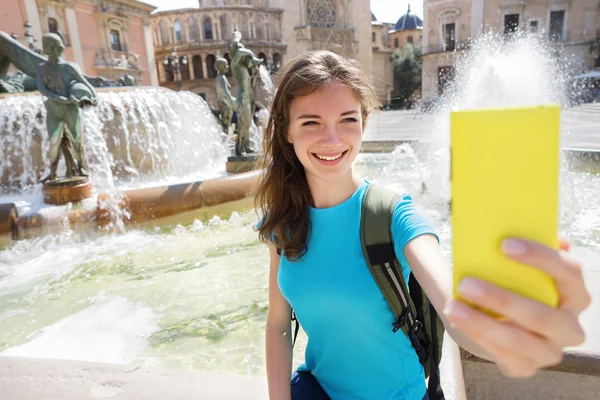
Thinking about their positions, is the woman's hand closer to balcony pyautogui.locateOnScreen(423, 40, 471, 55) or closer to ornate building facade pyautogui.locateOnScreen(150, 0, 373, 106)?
balcony pyautogui.locateOnScreen(423, 40, 471, 55)

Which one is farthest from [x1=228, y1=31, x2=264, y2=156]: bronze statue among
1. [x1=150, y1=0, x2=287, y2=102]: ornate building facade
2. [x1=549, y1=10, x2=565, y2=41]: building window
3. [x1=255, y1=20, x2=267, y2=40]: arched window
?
[x1=549, y1=10, x2=565, y2=41]: building window

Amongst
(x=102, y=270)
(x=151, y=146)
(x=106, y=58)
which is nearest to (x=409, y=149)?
(x=151, y=146)

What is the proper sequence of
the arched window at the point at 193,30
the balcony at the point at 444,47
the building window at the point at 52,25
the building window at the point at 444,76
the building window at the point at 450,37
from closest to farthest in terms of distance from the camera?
the building window at the point at 52,25 < the balcony at the point at 444,47 < the building window at the point at 450,37 < the building window at the point at 444,76 < the arched window at the point at 193,30

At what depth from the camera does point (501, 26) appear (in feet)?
103

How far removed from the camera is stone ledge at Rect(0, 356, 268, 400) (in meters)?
1.54

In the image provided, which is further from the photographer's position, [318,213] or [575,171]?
[575,171]

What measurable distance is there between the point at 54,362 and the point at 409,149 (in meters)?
9.10

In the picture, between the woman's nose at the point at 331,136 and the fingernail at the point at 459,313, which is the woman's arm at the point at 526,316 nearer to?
the fingernail at the point at 459,313

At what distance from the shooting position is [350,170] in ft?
4.39

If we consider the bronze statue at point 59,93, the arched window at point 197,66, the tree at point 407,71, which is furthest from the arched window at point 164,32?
the bronze statue at point 59,93

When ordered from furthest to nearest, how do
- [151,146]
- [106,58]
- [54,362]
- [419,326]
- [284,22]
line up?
[284,22]
[106,58]
[151,146]
[54,362]
[419,326]

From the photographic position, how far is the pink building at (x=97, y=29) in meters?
21.3

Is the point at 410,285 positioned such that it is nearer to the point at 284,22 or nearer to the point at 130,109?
the point at 130,109

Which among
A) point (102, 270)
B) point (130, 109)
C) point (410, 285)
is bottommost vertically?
point (102, 270)
